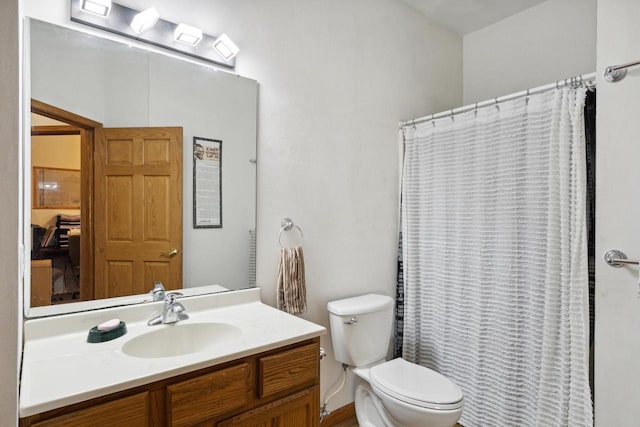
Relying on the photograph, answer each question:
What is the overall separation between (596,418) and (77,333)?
2.12 m

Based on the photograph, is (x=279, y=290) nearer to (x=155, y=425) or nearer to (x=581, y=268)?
(x=155, y=425)

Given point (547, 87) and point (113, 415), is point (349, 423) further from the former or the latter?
point (547, 87)

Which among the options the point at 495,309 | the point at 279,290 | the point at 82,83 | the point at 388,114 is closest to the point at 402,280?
the point at 495,309

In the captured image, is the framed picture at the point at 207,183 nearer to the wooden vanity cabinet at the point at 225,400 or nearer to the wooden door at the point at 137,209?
the wooden door at the point at 137,209

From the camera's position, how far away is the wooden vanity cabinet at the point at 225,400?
0.95 meters

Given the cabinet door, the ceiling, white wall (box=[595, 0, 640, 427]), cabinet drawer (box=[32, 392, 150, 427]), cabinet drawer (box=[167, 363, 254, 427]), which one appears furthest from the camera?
the ceiling

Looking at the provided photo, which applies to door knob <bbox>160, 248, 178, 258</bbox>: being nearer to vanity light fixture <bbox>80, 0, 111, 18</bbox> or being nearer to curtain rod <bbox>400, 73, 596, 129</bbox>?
vanity light fixture <bbox>80, 0, 111, 18</bbox>

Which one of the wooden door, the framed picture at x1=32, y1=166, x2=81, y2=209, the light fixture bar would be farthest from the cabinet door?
the light fixture bar

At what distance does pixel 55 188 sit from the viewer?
4.37ft

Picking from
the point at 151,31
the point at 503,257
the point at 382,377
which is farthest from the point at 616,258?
the point at 151,31

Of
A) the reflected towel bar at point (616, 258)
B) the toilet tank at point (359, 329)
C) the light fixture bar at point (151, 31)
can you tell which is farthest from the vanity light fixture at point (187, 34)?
the reflected towel bar at point (616, 258)

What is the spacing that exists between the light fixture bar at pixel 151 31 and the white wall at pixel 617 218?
5.46 feet

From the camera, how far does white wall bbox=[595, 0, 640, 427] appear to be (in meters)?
1.42
